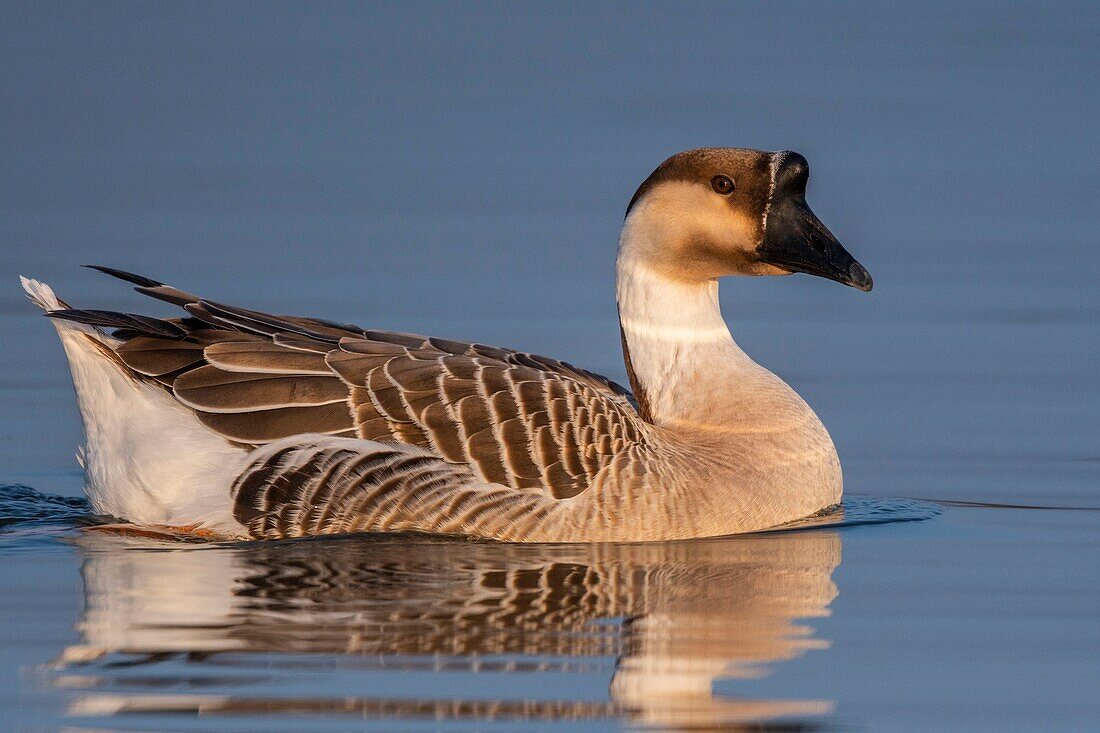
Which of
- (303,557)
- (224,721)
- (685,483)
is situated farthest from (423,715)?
(685,483)

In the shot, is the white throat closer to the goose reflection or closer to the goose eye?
the goose eye

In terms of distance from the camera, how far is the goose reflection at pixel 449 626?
608 centimetres

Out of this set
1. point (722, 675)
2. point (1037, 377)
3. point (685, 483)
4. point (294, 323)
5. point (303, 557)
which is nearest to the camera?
point (722, 675)

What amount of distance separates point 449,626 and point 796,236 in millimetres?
3386

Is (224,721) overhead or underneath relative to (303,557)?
underneath

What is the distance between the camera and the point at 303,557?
8.28 metres

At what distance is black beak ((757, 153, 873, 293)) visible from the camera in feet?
30.9

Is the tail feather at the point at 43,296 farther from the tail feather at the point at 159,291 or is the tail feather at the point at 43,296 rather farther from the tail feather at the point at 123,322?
the tail feather at the point at 159,291

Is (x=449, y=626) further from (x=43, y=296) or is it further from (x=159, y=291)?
(x=43, y=296)

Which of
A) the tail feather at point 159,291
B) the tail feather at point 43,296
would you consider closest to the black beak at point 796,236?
the tail feather at point 159,291

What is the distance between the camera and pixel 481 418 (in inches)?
341

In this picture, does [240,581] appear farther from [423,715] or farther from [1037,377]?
[1037,377]

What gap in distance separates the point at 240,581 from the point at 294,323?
1.99 metres

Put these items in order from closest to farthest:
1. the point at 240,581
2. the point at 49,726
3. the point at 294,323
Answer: the point at 49,726 → the point at 240,581 → the point at 294,323
